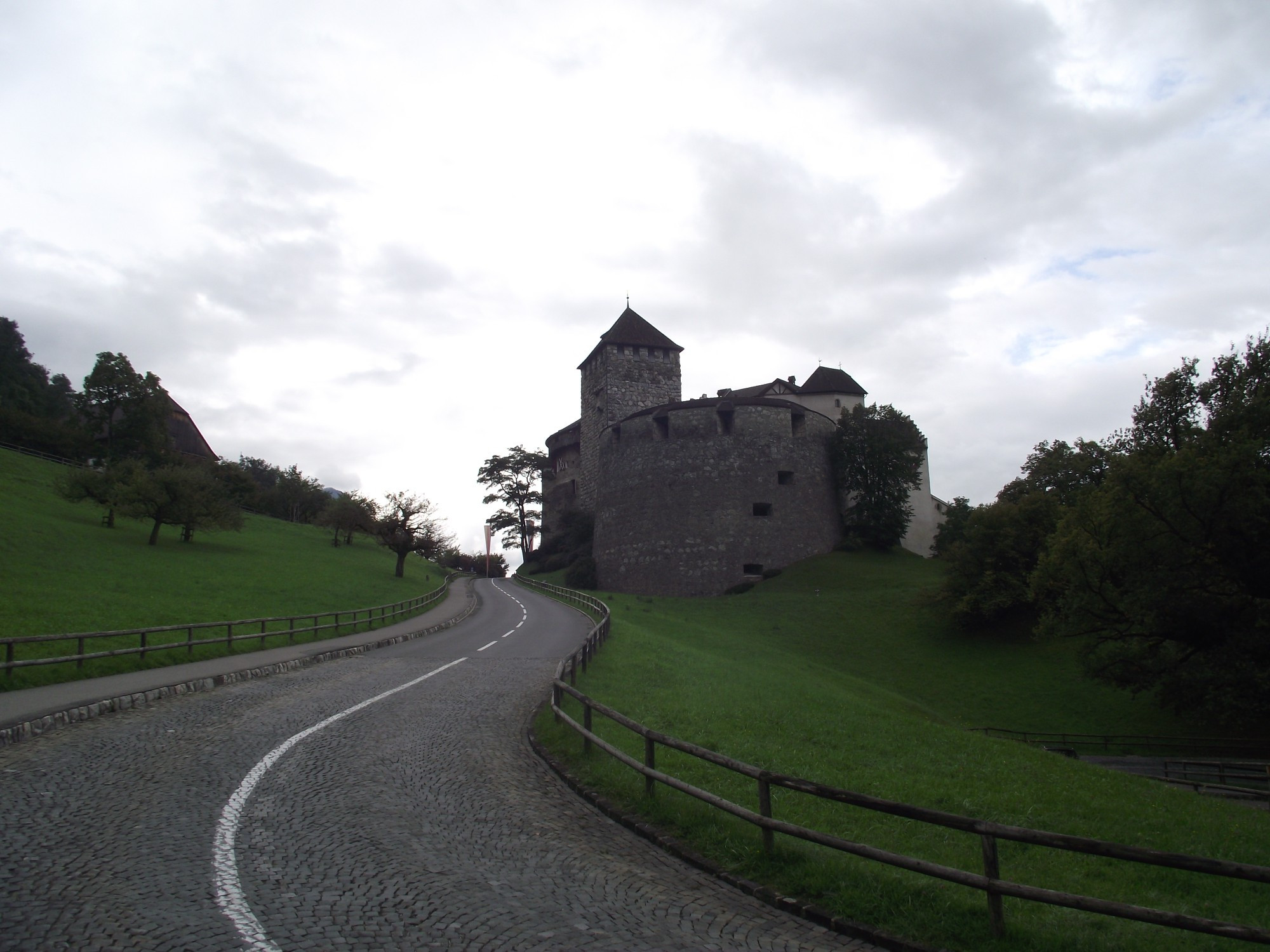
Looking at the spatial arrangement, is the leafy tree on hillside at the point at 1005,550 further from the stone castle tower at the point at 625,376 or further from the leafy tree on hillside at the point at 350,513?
the leafy tree on hillside at the point at 350,513

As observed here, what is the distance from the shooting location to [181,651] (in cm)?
1675

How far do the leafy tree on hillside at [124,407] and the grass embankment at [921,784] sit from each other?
4176 centimetres

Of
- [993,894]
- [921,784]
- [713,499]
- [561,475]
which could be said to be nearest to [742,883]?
[993,894]

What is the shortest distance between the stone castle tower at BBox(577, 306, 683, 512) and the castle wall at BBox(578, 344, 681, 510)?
0.04 metres

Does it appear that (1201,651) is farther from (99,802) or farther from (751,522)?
(751,522)

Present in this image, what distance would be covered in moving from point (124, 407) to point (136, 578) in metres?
31.0

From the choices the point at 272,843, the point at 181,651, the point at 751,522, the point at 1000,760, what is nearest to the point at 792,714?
the point at 1000,760

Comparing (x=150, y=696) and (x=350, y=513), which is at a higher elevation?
(x=350, y=513)

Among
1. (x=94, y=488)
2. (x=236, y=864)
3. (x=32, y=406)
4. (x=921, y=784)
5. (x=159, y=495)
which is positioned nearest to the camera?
(x=236, y=864)

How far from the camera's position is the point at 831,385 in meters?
59.0

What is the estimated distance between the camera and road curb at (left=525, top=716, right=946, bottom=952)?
16.1 ft

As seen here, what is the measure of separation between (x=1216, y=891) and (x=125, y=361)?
61.4 metres

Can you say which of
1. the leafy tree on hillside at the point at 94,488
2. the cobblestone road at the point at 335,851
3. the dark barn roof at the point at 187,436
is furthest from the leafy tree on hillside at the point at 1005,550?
the dark barn roof at the point at 187,436

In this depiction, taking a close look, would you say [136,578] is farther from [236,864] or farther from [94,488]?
[236,864]
